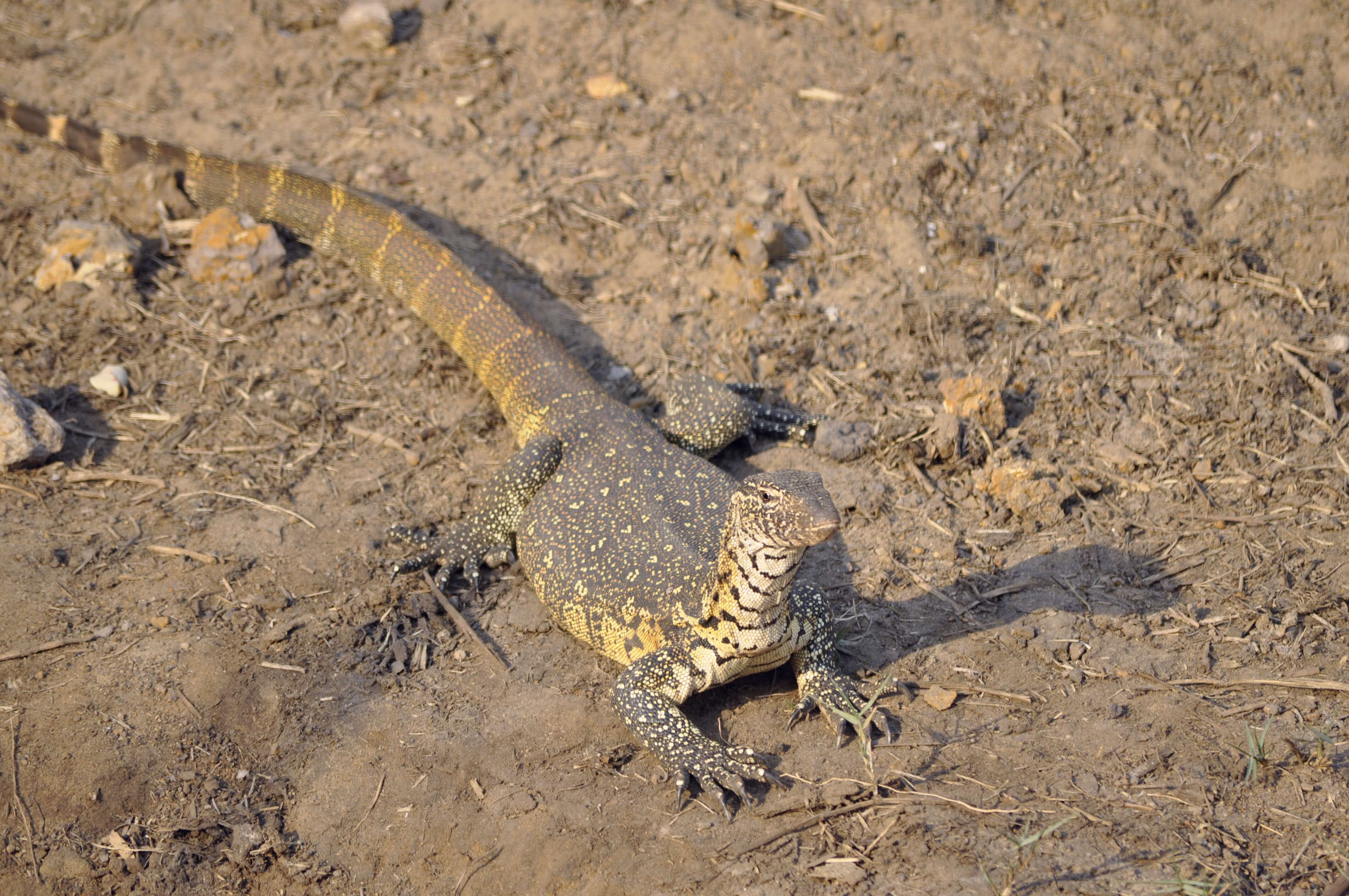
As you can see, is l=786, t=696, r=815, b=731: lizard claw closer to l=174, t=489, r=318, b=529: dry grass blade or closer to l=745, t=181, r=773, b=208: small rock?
l=174, t=489, r=318, b=529: dry grass blade

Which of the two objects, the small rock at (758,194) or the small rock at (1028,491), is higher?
the small rock at (758,194)

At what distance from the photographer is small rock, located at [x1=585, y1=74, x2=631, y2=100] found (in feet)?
34.0

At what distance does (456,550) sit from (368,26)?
22.5 ft

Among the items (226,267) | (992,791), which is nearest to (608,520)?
(992,791)

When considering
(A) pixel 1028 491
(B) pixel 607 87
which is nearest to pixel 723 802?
(A) pixel 1028 491

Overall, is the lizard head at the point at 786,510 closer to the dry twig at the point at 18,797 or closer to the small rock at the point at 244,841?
the small rock at the point at 244,841

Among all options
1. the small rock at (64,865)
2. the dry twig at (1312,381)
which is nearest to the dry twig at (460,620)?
the small rock at (64,865)

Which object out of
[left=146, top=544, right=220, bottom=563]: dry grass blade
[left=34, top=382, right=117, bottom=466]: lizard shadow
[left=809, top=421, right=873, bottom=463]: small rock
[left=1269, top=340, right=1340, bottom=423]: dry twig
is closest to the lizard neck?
[left=809, top=421, right=873, bottom=463]: small rock

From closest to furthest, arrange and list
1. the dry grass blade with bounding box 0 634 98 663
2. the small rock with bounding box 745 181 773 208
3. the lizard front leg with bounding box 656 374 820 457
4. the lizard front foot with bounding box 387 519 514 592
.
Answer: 1. the dry grass blade with bounding box 0 634 98 663
2. the lizard front foot with bounding box 387 519 514 592
3. the lizard front leg with bounding box 656 374 820 457
4. the small rock with bounding box 745 181 773 208

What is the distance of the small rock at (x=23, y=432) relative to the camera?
6.91 meters

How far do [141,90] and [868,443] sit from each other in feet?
28.6

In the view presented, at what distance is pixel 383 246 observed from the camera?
28.8 feet

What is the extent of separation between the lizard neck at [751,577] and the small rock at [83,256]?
257 inches

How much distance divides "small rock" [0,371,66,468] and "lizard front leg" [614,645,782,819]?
466cm
